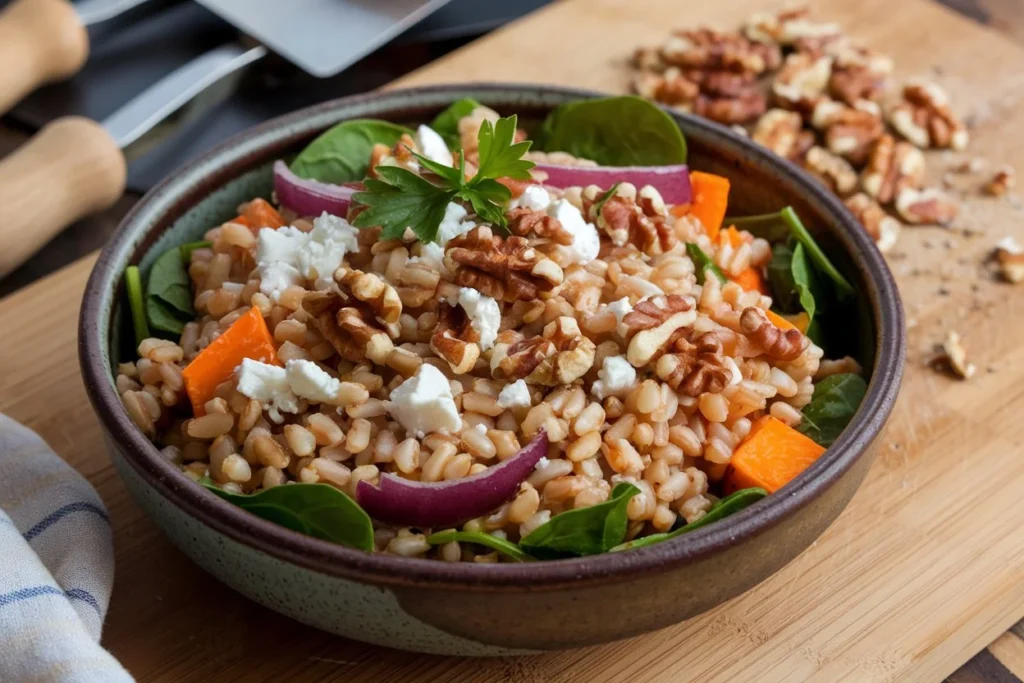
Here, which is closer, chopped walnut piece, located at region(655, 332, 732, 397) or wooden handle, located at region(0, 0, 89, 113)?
chopped walnut piece, located at region(655, 332, 732, 397)

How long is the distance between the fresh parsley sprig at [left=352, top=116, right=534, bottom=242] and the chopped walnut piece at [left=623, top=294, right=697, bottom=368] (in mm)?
358

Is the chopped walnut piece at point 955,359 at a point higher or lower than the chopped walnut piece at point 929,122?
lower

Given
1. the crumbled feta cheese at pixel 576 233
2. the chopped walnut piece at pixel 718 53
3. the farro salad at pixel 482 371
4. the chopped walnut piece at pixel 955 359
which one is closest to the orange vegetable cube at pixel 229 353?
the farro salad at pixel 482 371

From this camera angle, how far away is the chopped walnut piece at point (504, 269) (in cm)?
241

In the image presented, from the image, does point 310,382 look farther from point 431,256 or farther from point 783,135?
point 783,135

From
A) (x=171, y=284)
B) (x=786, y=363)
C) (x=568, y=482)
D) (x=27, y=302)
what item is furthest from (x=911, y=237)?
(x=27, y=302)

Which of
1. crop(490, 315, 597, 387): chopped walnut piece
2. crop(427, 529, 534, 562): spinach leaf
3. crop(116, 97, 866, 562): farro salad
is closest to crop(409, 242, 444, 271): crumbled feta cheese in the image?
crop(116, 97, 866, 562): farro salad

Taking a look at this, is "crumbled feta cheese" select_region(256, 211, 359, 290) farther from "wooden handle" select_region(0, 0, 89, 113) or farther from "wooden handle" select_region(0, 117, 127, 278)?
"wooden handle" select_region(0, 0, 89, 113)

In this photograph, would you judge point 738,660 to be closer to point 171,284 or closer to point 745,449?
point 745,449

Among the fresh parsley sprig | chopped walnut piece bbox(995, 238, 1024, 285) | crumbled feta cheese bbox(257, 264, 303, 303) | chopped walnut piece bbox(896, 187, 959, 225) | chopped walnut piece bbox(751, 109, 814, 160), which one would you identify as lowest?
chopped walnut piece bbox(995, 238, 1024, 285)

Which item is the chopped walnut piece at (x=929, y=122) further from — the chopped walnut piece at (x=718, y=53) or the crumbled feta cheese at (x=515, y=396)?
the crumbled feta cheese at (x=515, y=396)

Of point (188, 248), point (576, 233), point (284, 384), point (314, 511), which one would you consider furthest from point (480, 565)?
point (188, 248)

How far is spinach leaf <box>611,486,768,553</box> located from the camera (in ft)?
7.31

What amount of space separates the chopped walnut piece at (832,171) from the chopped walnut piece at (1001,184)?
16.4 inches
